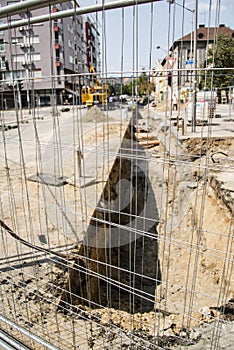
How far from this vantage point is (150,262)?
4367mm

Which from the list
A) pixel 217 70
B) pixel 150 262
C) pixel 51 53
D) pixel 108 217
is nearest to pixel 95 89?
pixel 108 217

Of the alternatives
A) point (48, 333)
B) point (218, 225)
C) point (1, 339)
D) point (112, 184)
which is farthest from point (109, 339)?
point (112, 184)

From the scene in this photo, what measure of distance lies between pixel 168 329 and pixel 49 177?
2.95m

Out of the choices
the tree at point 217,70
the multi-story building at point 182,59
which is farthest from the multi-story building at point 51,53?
the tree at point 217,70

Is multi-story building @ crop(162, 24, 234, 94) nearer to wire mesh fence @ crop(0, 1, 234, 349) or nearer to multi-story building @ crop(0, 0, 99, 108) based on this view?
wire mesh fence @ crop(0, 1, 234, 349)

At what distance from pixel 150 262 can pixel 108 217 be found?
1078 millimetres

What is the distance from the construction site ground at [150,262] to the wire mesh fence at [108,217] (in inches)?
0.5

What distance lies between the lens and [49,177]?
4.54m

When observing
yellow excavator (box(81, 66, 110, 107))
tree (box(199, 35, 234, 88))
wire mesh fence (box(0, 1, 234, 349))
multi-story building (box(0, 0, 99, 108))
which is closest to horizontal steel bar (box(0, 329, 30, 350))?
wire mesh fence (box(0, 1, 234, 349))

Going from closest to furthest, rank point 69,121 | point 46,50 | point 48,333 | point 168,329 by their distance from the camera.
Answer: point 48,333, point 168,329, point 69,121, point 46,50

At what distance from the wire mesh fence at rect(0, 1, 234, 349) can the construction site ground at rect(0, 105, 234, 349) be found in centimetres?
1

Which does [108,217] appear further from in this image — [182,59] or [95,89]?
[182,59]

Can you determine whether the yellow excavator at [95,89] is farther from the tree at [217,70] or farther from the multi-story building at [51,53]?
the tree at [217,70]

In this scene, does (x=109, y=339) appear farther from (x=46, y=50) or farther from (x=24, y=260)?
(x=46, y=50)
